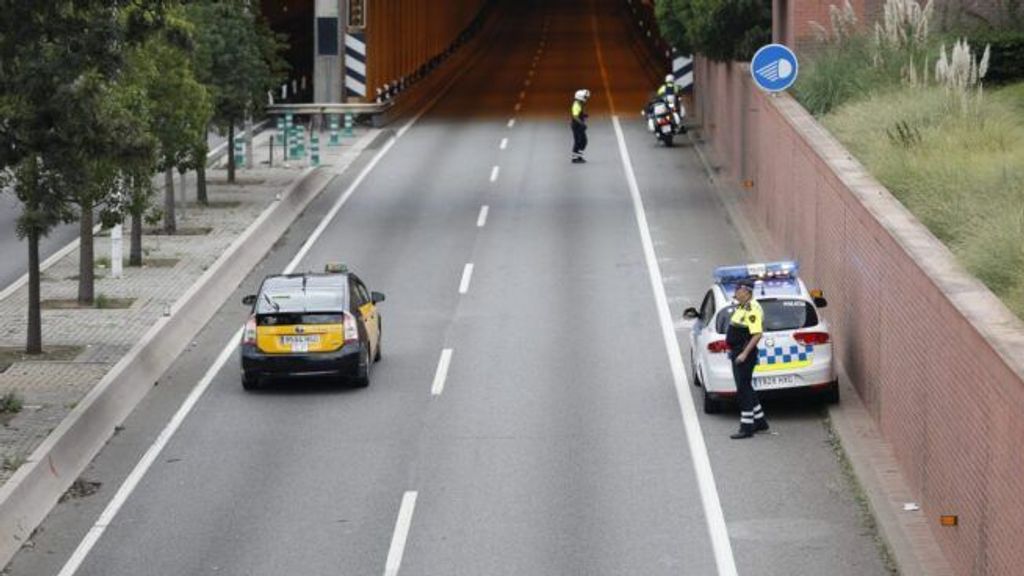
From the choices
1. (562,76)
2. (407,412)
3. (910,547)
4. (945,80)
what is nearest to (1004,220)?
(910,547)

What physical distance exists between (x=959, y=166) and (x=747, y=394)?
5.13 metres

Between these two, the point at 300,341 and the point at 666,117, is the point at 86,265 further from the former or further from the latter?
the point at 666,117

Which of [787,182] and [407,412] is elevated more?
[787,182]

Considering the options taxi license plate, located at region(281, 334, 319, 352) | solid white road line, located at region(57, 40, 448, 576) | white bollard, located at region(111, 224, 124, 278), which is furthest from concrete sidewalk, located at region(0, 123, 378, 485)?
taxi license plate, located at region(281, 334, 319, 352)

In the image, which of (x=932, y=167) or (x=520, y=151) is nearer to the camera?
(x=932, y=167)

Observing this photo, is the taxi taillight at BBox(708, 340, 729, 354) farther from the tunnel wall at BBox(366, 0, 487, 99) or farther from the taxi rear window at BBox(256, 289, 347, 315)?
the tunnel wall at BBox(366, 0, 487, 99)

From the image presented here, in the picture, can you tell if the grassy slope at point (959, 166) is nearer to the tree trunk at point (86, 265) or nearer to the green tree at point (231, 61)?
the tree trunk at point (86, 265)

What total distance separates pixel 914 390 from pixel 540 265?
54.5 ft

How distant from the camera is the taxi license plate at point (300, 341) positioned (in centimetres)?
2595

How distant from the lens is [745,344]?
22781mm

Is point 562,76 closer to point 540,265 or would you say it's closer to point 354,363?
point 540,265

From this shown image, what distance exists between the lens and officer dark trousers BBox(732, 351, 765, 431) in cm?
2275

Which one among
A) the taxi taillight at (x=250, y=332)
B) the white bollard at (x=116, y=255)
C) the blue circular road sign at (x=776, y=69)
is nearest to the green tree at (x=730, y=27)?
the blue circular road sign at (x=776, y=69)

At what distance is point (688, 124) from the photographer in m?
58.1
